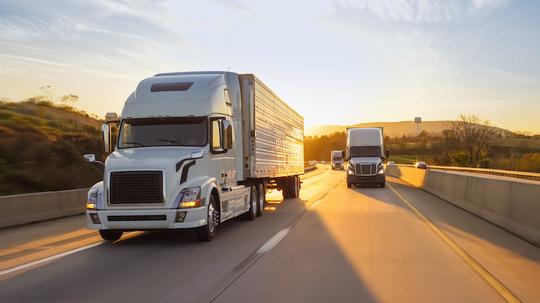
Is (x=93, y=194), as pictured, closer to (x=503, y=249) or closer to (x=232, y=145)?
(x=232, y=145)

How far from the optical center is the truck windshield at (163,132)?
12.4 metres

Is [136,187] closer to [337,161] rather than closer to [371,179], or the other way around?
[371,179]

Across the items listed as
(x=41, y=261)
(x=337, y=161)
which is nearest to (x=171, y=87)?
(x=41, y=261)

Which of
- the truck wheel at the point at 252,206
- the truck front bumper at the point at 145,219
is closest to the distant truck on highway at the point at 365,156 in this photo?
the truck wheel at the point at 252,206

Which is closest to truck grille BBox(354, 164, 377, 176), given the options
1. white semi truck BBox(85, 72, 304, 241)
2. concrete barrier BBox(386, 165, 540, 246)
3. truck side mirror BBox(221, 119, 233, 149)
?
concrete barrier BBox(386, 165, 540, 246)

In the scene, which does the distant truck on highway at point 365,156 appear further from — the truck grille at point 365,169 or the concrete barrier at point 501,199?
the concrete barrier at point 501,199

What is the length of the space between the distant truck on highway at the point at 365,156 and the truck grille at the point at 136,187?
23786 millimetres

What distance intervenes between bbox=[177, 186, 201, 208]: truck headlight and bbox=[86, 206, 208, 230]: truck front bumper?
10 centimetres

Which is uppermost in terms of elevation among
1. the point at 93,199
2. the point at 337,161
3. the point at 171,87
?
the point at 171,87

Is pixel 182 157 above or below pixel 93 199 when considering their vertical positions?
above

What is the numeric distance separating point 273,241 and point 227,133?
8.94 feet

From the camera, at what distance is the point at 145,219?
36.0 ft

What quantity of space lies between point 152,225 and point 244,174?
470 cm

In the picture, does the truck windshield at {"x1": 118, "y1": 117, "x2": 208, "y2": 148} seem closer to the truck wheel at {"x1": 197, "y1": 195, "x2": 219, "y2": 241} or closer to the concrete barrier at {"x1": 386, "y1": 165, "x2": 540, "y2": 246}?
the truck wheel at {"x1": 197, "y1": 195, "x2": 219, "y2": 241}
